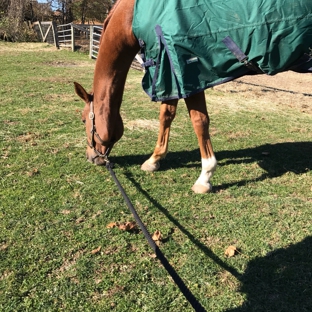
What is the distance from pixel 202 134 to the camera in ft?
10.8

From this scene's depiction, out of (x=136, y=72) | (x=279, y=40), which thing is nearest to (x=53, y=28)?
(x=136, y=72)

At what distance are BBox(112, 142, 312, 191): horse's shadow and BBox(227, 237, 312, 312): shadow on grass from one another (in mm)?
1275

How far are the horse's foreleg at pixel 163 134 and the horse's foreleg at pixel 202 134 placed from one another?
0.59m

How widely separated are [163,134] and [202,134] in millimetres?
721

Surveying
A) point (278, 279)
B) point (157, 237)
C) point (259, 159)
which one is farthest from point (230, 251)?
point (259, 159)

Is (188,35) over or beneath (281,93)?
over

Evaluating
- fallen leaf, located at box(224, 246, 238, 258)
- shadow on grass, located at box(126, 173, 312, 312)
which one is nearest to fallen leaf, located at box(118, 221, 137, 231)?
shadow on grass, located at box(126, 173, 312, 312)

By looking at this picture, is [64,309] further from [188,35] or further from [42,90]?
[42,90]

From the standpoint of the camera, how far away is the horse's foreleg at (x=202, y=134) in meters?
3.20

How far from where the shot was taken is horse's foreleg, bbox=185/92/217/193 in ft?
10.5

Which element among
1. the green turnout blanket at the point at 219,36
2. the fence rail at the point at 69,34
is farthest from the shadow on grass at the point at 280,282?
the fence rail at the point at 69,34

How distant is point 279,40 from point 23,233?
2589 mm

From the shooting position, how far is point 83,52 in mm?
17859

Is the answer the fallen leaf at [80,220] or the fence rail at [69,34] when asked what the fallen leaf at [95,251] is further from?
the fence rail at [69,34]
